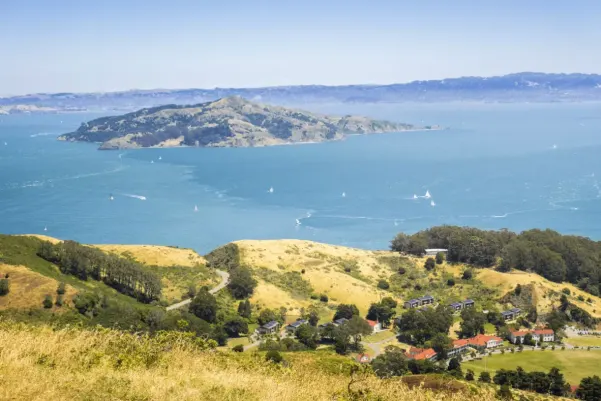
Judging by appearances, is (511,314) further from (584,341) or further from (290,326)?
(290,326)

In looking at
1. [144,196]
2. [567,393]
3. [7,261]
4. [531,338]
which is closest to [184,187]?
[144,196]

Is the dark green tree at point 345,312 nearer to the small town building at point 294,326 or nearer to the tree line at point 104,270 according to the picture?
the small town building at point 294,326

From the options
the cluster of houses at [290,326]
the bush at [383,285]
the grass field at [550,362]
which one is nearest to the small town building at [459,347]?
the grass field at [550,362]

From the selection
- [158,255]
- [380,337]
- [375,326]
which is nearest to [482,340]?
[380,337]

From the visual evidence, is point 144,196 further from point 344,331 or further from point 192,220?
point 344,331

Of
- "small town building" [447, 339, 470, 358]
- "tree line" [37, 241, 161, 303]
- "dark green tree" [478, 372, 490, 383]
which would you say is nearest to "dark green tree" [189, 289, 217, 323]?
"tree line" [37, 241, 161, 303]

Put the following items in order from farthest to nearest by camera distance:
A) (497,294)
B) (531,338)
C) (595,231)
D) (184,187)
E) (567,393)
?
1. (184,187)
2. (595,231)
3. (497,294)
4. (531,338)
5. (567,393)
